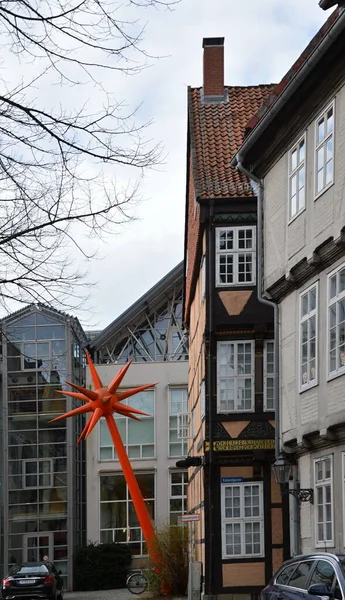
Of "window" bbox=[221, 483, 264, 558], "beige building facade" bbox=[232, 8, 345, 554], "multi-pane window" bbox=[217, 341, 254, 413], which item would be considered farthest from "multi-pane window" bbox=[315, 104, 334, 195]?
"window" bbox=[221, 483, 264, 558]

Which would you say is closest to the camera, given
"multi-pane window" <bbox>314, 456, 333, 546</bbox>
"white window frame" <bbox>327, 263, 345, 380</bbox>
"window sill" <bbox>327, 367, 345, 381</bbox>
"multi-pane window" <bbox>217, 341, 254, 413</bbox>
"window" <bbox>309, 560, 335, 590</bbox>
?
"window" <bbox>309, 560, 335, 590</bbox>

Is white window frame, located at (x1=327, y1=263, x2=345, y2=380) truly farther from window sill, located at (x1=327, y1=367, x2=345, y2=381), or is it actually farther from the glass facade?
the glass facade

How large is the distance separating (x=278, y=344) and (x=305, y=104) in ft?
15.7

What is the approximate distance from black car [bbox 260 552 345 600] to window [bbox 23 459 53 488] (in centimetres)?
3865

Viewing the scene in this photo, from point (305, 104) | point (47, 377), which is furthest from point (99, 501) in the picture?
point (305, 104)

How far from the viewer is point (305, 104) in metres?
19.6

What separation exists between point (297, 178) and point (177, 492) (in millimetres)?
33475

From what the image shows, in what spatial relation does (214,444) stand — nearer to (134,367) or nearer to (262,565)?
(262,565)

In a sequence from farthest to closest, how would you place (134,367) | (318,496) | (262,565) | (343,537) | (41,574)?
1. (134,367)
2. (41,574)
3. (262,565)
4. (318,496)
5. (343,537)

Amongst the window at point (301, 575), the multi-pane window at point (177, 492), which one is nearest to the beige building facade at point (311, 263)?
the window at point (301, 575)

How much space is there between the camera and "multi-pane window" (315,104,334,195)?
18244 mm

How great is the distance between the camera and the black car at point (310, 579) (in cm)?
1123

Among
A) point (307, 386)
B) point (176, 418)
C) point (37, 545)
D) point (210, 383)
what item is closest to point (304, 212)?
point (307, 386)

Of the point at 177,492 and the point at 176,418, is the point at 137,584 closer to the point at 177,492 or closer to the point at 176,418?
the point at 177,492
